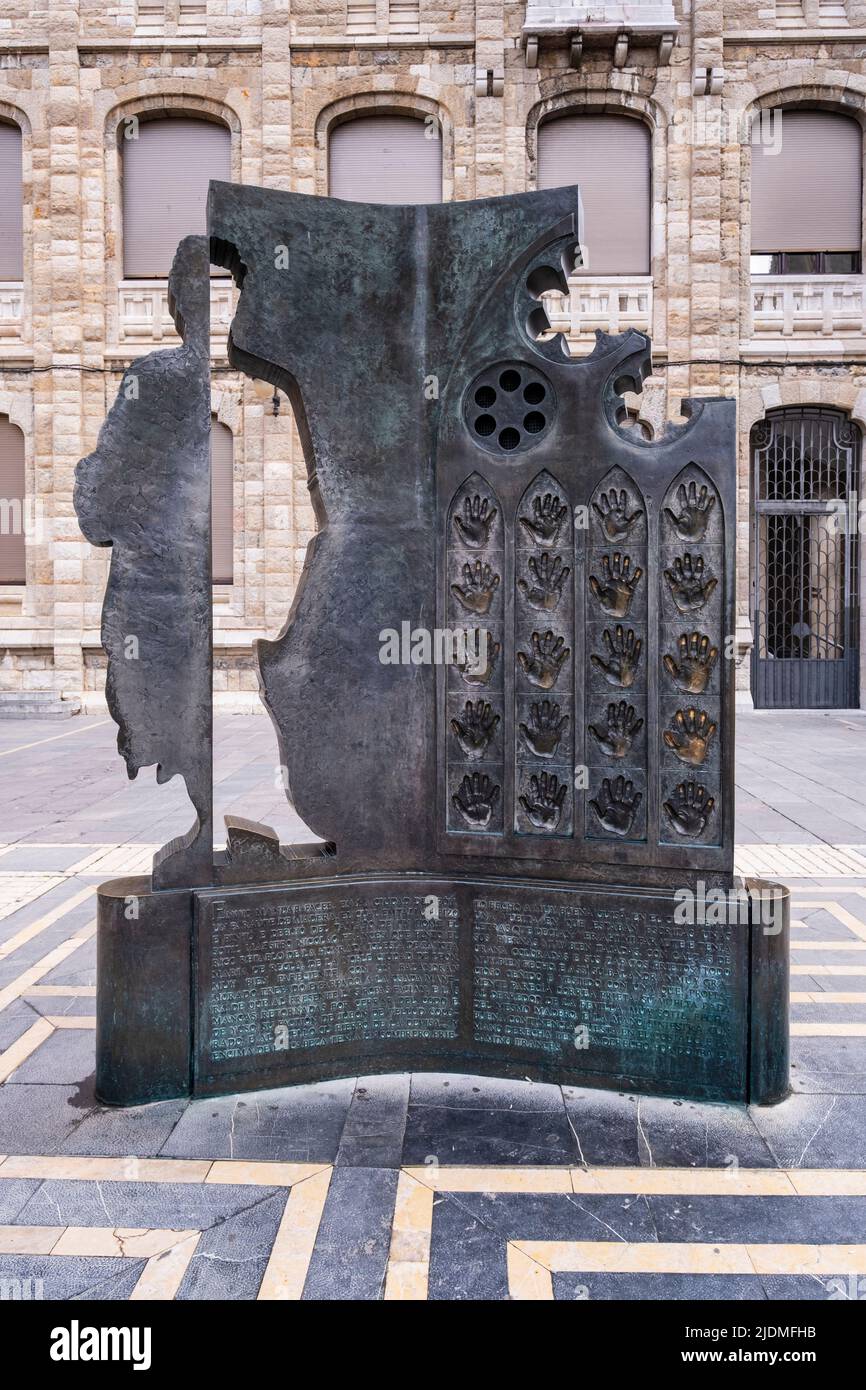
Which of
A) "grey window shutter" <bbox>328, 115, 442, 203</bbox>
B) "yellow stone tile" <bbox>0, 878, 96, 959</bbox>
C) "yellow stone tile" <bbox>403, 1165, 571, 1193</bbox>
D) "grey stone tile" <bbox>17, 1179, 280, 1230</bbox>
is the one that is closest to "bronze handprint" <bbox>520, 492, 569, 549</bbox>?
"yellow stone tile" <bbox>403, 1165, 571, 1193</bbox>

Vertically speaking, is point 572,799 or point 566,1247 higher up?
point 572,799

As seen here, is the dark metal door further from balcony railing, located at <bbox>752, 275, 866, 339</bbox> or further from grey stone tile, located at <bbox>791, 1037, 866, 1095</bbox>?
grey stone tile, located at <bbox>791, 1037, 866, 1095</bbox>

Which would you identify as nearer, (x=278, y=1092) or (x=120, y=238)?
(x=278, y=1092)

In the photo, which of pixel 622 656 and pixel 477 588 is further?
pixel 477 588

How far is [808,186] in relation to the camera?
16.7 metres

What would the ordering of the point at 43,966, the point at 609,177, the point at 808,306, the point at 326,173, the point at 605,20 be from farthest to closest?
the point at 326,173 → the point at 609,177 → the point at 808,306 → the point at 605,20 → the point at 43,966

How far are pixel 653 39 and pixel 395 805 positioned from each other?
17.1m

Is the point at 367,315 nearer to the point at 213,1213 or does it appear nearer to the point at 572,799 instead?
the point at 572,799

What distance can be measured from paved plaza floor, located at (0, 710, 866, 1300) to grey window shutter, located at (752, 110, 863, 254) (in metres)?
15.9

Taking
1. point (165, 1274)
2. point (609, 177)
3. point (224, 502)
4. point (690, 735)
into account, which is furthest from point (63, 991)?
point (609, 177)

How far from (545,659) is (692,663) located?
541 mm

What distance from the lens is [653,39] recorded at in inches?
625

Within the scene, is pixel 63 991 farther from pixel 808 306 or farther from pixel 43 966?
pixel 808 306
